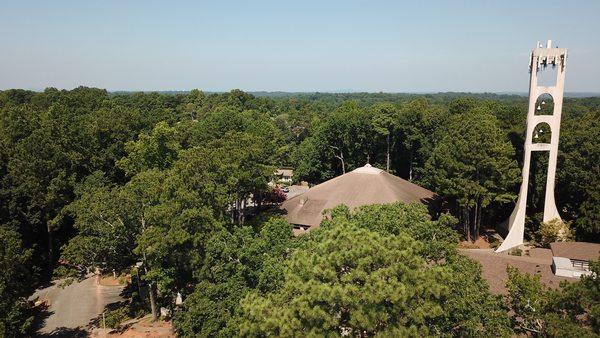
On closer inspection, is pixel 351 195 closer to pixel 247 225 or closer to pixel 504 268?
pixel 247 225

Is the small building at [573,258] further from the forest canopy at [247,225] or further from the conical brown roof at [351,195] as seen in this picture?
the conical brown roof at [351,195]

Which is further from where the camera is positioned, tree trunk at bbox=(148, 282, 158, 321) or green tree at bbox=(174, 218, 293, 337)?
tree trunk at bbox=(148, 282, 158, 321)

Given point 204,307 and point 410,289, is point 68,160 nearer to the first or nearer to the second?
point 204,307

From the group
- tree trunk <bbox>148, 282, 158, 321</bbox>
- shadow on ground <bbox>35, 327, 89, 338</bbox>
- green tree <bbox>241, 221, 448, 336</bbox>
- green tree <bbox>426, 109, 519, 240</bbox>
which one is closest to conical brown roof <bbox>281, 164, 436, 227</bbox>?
green tree <bbox>426, 109, 519, 240</bbox>

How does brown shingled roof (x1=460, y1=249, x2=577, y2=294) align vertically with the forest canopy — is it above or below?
below

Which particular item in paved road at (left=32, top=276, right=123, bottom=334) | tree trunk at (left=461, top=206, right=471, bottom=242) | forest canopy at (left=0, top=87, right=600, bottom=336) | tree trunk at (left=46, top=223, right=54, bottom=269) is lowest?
paved road at (left=32, top=276, right=123, bottom=334)

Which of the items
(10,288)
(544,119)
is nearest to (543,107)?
(544,119)

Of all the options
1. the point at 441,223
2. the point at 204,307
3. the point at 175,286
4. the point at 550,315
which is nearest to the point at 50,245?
the point at 175,286

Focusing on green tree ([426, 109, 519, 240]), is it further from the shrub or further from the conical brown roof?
the conical brown roof
